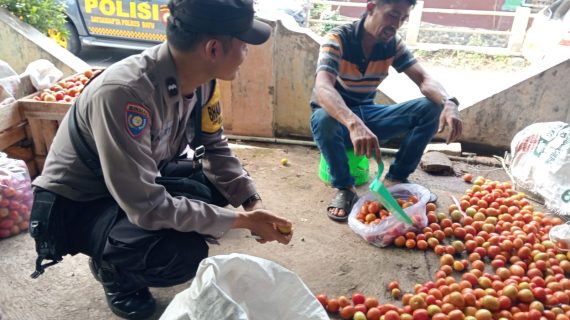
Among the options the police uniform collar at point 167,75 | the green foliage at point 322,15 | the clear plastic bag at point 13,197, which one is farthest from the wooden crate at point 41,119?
Answer: the green foliage at point 322,15

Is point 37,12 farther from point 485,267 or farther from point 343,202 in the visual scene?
point 485,267

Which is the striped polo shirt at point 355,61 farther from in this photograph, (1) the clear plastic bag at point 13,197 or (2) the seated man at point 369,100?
(1) the clear plastic bag at point 13,197

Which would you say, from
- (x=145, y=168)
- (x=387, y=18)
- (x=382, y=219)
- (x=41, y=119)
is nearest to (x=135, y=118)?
(x=145, y=168)

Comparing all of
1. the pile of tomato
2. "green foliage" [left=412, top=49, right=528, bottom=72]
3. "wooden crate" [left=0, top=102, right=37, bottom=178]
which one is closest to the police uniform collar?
the pile of tomato

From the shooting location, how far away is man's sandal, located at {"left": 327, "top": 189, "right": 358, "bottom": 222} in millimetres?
3154

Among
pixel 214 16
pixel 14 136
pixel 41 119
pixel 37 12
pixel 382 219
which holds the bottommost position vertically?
pixel 382 219

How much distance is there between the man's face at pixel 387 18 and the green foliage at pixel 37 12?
3285 millimetres

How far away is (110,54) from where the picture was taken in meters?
7.72

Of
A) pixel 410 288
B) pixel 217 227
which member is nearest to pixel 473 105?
pixel 410 288

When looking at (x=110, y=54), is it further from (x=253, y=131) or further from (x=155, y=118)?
(x=155, y=118)

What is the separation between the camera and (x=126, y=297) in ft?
7.04

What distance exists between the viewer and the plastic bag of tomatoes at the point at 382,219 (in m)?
2.81

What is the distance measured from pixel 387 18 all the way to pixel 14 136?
268 centimetres

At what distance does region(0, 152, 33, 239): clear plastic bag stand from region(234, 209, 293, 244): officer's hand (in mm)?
1605
